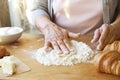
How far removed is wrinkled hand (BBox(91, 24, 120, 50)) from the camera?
0.92 metres

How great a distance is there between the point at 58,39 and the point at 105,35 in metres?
0.19

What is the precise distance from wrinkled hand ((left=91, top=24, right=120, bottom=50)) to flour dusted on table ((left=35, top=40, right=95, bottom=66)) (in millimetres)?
56

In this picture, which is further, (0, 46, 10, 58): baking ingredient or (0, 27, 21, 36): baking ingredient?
(0, 27, 21, 36): baking ingredient

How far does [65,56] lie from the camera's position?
841mm

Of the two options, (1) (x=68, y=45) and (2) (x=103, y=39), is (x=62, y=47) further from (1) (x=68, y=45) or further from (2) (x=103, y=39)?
(2) (x=103, y=39)

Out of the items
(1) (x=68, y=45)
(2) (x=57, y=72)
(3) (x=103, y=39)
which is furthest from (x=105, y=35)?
(2) (x=57, y=72)

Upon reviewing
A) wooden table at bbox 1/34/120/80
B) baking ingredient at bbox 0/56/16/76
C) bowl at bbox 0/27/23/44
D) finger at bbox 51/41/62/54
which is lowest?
wooden table at bbox 1/34/120/80

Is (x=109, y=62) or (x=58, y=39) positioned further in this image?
(x=58, y=39)

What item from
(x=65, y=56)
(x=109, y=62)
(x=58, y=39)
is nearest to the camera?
(x=109, y=62)

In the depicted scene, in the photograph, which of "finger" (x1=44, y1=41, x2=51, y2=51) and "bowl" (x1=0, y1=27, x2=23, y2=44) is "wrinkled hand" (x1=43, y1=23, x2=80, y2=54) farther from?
"bowl" (x1=0, y1=27, x2=23, y2=44)

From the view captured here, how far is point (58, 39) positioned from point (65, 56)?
0.14 metres

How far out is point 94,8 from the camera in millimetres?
1094

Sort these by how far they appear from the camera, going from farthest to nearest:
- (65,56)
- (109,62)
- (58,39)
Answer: (58,39)
(65,56)
(109,62)

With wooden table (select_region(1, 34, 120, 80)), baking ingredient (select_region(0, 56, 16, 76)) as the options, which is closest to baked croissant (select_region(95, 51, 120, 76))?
wooden table (select_region(1, 34, 120, 80))
